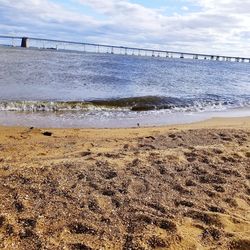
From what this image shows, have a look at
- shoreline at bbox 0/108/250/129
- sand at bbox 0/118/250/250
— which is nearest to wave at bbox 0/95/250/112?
shoreline at bbox 0/108/250/129

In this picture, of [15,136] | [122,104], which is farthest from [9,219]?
[122,104]

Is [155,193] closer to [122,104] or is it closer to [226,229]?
[226,229]

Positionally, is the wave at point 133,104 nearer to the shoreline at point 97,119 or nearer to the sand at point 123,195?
the shoreline at point 97,119

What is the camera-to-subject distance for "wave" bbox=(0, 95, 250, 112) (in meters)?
14.7

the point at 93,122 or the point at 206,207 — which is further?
the point at 93,122

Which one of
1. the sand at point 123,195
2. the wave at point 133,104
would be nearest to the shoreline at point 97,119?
the wave at point 133,104

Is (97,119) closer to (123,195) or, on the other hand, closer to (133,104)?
(133,104)

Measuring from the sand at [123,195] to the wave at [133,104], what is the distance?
6.34 m

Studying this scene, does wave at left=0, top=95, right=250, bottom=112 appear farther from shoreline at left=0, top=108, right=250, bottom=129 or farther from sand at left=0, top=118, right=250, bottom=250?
sand at left=0, top=118, right=250, bottom=250

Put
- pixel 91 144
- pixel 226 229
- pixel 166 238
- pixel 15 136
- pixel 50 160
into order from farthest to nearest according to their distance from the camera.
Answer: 1. pixel 15 136
2. pixel 91 144
3. pixel 50 160
4. pixel 226 229
5. pixel 166 238

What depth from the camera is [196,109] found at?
1783cm

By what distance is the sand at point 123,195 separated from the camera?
14.2ft

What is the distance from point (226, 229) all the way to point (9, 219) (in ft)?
8.19

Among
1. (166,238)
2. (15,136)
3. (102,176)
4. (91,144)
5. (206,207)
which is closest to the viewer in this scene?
(166,238)
